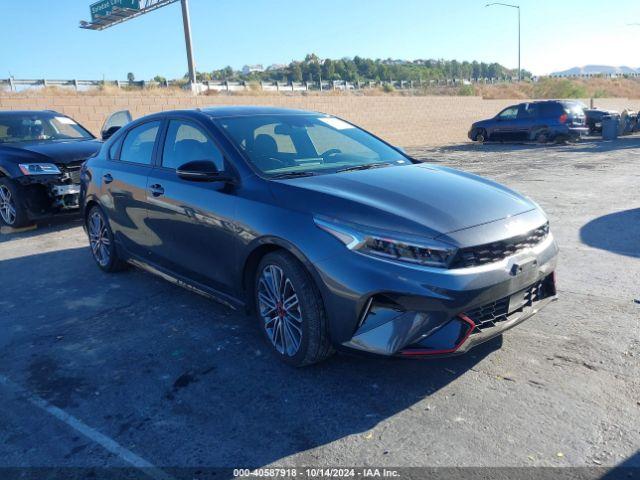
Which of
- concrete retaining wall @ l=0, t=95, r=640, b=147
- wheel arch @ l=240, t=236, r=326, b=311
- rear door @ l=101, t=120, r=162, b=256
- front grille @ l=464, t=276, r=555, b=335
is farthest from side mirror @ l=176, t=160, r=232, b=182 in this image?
concrete retaining wall @ l=0, t=95, r=640, b=147

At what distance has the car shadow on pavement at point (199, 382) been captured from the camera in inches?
116

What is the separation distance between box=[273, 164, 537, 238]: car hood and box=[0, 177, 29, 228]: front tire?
5.64 m

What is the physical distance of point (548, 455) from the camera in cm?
268

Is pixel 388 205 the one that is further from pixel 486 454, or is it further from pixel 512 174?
pixel 512 174

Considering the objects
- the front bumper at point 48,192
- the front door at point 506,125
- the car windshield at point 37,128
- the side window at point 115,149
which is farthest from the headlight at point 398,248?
the front door at point 506,125

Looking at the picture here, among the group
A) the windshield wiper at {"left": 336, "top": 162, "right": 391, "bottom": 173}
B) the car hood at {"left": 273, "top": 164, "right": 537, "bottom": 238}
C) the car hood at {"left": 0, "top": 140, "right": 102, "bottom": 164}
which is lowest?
the car hood at {"left": 273, "top": 164, "right": 537, "bottom": 238}

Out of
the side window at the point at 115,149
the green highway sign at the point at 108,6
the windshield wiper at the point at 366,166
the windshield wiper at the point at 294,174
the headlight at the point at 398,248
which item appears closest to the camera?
the headlight at the point at 398,248

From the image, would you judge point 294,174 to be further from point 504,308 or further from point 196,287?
point 504,308

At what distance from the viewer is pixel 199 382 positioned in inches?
140

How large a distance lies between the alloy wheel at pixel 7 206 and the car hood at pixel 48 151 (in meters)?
0.50

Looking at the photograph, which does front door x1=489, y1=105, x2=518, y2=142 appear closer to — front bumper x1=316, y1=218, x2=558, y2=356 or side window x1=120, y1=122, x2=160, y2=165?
side window x1=120, y1=122, x2=160, y2=165

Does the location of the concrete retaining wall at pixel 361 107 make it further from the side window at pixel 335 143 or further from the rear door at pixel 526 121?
the side window at pixel 335 143

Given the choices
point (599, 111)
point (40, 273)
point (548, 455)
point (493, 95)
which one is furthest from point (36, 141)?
point (493, 95)

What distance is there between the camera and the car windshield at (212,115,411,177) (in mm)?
4125
